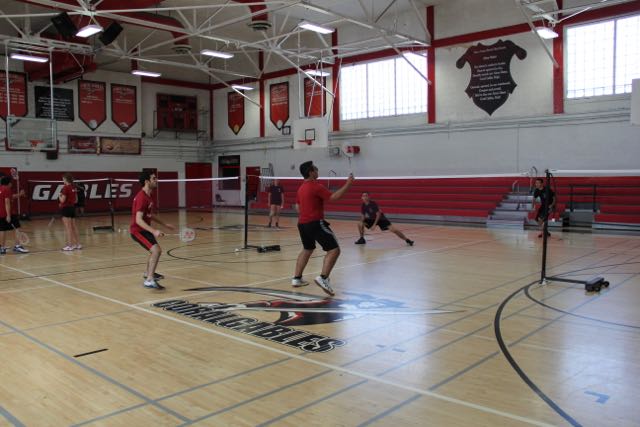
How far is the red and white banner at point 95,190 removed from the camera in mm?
26492

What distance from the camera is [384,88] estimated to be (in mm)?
25953

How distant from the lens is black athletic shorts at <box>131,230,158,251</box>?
848cm

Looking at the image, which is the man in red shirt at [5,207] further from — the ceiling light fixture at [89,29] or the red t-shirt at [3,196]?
the ceiling light fixture at [89,29]

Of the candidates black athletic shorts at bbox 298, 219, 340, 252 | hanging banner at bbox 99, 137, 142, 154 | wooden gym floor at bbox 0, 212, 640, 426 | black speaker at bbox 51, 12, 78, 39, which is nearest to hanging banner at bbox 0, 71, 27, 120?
hanging banner at bbox 99, 137, 142, 154

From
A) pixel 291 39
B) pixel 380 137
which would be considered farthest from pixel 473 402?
pixel 291 39

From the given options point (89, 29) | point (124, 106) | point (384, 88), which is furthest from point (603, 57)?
point (124, 106)

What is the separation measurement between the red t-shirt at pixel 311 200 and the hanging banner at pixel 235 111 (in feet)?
85.0

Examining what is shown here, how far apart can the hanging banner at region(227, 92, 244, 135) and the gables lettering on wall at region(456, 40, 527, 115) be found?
574 inches

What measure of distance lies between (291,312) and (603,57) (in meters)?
17.8

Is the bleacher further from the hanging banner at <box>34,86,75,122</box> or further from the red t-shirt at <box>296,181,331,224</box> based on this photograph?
the red t-shirt at <box>296,181,331,224</box>

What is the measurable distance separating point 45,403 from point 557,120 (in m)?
20.6

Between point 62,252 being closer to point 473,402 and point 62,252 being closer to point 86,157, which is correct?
point 473,402

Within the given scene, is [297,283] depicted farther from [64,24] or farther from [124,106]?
[124,106]

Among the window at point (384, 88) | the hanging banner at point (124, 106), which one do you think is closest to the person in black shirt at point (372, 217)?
the window at point (384, 88)
